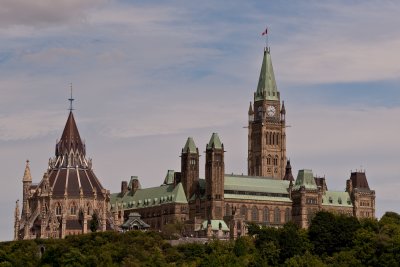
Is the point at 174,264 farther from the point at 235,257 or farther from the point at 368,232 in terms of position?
the point at 368,232

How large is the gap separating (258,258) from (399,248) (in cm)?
1997

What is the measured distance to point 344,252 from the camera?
193500 mm

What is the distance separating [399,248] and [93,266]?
40.1 meters

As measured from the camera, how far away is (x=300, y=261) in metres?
187

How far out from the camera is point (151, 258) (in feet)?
655

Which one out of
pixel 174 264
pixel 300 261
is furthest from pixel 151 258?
pixel 300 261

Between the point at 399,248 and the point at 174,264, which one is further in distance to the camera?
the point at 174,264

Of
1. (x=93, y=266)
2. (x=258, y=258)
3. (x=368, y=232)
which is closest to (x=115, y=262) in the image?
(x=93, y=266)

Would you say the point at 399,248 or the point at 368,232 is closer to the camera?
the point at 399,248

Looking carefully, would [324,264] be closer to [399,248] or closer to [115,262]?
[399,248]

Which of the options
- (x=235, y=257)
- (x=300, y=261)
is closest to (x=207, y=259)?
(x=235, y=257)

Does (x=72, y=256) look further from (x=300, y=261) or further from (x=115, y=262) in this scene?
(x=300, y=261)

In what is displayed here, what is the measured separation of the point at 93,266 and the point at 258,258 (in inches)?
849

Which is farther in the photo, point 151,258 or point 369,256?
point 151,258
